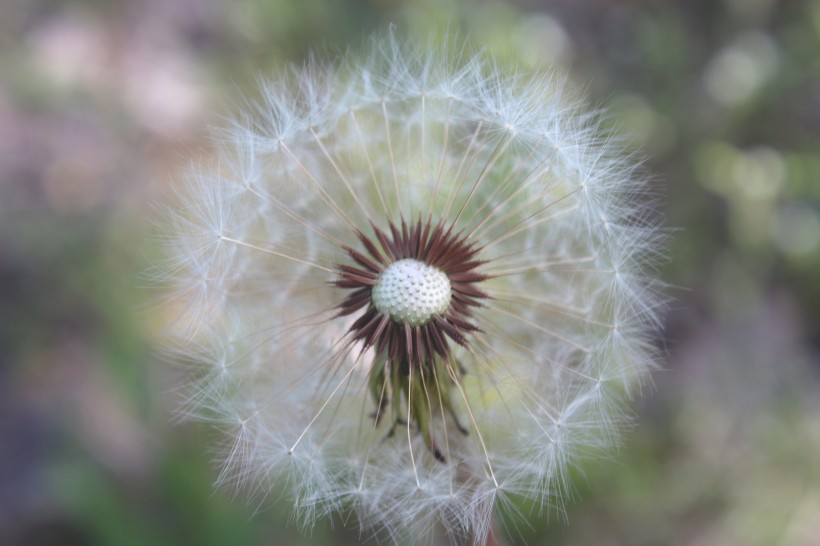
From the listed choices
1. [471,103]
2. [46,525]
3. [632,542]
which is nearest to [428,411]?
[471,103]

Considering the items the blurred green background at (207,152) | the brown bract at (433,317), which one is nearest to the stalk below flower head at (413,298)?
the brown bract at (433,317)

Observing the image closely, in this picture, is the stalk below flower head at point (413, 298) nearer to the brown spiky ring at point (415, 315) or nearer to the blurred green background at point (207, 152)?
the brown spiky ring at point (415, 315)

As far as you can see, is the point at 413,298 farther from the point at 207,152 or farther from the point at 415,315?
the point at 207,152

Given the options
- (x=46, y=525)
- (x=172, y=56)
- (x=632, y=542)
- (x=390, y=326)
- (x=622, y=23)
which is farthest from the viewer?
(x=172, y=56)

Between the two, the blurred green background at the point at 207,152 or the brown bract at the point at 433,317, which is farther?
the blurred green background at the point at 207,152

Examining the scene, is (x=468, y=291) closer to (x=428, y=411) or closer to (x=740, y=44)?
(x=428, y=411)

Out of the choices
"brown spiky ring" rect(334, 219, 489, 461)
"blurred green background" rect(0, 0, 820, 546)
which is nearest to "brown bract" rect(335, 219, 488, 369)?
"brown spiky ring" rect(334, 219, 489, 461)
